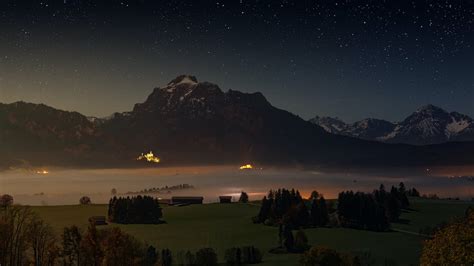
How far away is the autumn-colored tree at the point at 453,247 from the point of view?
51.1 metres

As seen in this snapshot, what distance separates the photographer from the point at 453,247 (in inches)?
2066

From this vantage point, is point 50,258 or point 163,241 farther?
point 163,241

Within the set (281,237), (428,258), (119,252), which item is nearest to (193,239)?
(281,237)

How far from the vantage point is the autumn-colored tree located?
51.1 metres

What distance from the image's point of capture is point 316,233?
647 ft

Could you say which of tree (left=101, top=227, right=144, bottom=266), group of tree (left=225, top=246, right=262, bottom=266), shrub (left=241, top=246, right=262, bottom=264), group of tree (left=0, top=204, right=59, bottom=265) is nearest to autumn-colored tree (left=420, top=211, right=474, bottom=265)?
group of tree (left=0, top=204, right=59, bottom=265)

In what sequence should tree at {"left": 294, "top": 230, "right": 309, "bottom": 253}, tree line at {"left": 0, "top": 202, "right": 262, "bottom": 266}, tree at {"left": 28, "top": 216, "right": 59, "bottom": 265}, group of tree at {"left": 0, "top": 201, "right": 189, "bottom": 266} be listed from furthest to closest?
tree at {"left": 294, "top": 230, "right": 309, "bottom": 253} < tree at {"left": 28, "top": 216, "right": 59, "bottom": 265} < group of tree at {"left": 0, "top": 201, "right": 189, "bottom": 266} < tree line at {"left": 0, "top": 202, "right": 262, "bottom": 266}

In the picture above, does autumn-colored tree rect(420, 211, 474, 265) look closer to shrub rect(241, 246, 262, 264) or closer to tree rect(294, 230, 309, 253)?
shrub rect(241, 246, 262, 264)

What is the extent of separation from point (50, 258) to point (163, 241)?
97895 millimetres

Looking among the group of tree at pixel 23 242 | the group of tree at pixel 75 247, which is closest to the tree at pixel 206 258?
the group of tree at pixel 75 247

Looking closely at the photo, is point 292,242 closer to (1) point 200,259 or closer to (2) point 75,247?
(1) point 200,259

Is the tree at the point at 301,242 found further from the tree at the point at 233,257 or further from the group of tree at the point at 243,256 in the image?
the tree at the point at 233,257

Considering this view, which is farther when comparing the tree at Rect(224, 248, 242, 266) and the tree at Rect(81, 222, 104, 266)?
the tree at Rect(224, 248, 242, 266)

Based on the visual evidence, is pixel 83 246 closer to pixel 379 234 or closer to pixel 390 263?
pixel 390 263
